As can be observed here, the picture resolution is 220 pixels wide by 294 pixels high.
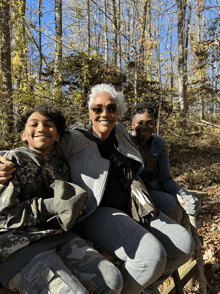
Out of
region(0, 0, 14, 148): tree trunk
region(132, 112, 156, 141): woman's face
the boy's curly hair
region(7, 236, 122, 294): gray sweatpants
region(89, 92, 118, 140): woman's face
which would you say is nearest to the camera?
region(7, 236, 122, 294): gray sweatpants

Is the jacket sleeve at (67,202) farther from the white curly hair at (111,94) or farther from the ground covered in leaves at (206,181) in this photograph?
the ground covered in leaves at (206,181)

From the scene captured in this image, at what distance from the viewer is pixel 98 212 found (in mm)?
2039

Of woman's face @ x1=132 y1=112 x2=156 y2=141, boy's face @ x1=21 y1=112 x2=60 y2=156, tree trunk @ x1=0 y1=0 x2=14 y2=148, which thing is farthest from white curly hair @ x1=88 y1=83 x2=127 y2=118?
tree trunk @ x1=0 y1=0 x2=14 y2=148

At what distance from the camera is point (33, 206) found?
5.22 feet

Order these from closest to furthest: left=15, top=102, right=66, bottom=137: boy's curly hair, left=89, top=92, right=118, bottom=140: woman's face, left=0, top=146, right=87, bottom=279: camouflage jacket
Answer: left=0, top=146, right=87, bottom=279: camouflage jacket, left=15, top=102, right=66, bottom=137: boy's curly hair, left=89, top=92, right=118, bottom=140: woman's face

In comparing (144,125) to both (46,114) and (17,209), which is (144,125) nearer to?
(46,114)

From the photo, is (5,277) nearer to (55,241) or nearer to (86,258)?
(55,241)

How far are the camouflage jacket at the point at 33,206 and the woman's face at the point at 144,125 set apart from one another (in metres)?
1.28

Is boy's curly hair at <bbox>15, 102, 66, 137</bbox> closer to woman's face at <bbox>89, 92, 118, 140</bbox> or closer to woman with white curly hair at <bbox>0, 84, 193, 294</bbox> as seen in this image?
woman with white curly hair at <bbox>0, 84, 193, 294</bbox>

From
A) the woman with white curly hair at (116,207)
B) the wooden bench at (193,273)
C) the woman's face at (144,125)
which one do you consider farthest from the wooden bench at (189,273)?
the woman's face at (144,125)

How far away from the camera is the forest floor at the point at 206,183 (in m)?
3.28

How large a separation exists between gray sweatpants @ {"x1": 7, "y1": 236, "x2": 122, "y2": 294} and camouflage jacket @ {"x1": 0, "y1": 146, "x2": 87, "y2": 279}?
0.25 feet

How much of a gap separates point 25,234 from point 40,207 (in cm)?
19

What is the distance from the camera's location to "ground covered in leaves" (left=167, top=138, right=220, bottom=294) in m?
3.29
